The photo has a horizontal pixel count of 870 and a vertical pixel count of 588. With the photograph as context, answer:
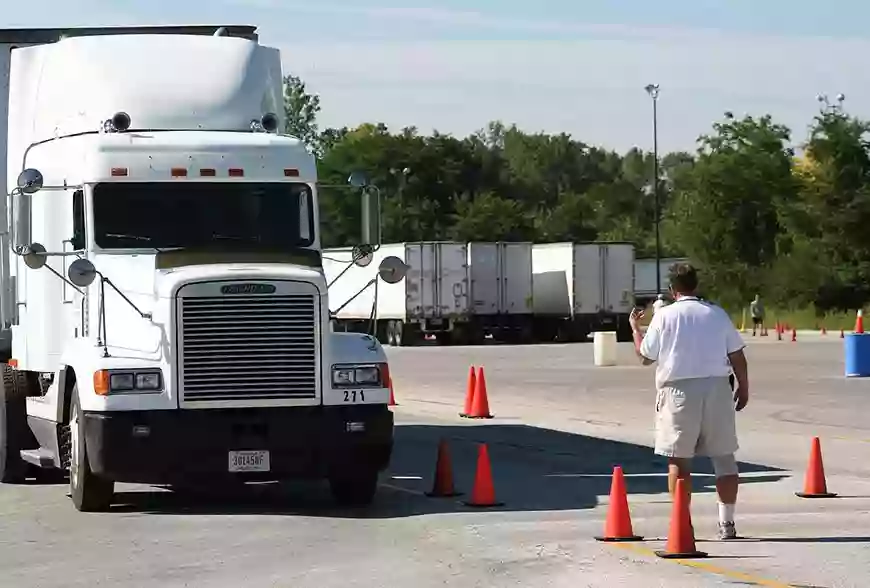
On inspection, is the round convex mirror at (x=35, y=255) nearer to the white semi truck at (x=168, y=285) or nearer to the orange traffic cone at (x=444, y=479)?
the white semi truck at (x=168, y=285)

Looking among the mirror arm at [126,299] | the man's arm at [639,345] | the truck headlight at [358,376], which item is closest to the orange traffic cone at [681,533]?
the man's arm at [639,345]

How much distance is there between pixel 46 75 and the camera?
17344mm

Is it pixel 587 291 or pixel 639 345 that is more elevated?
pixel 639 345

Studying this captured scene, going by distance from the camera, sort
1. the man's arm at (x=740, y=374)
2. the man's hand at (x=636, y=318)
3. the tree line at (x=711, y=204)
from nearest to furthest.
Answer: the man's arm at (x=740, y=374), the man's hand at (x=636, y=318), the tree line at (x=711, y=204)

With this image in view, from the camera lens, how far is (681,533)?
1176cm

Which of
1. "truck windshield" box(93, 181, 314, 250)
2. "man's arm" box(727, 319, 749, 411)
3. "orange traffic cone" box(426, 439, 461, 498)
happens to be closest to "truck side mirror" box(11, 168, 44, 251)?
"truck windshield" box(93, 181, 314, 250)

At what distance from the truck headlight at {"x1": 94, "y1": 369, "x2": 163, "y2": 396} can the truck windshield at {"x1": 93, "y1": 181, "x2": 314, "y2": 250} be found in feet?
5.21

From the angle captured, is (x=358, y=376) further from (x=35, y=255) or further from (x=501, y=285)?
(x=501, y=285)

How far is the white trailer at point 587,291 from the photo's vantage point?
62312 mm

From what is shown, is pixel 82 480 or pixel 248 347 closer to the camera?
pixel 248 347

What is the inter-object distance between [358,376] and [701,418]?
3354 mm

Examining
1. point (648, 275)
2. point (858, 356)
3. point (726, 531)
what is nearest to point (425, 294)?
point (648, 275)

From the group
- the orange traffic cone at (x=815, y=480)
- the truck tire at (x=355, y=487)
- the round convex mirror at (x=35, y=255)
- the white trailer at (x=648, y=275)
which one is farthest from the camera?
the white trailer at (x=648, y=275)

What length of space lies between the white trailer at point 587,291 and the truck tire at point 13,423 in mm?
45226
